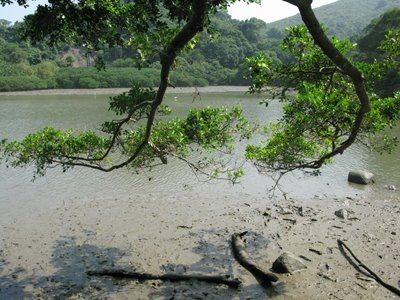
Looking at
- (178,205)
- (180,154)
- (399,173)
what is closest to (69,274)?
(180,154)

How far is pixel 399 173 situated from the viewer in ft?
61.0

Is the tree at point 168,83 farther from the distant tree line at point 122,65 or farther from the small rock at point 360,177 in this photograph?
the distant tree line at point 122,65

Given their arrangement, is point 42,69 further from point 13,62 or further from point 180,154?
point 180,154

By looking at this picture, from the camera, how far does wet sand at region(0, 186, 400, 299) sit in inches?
328

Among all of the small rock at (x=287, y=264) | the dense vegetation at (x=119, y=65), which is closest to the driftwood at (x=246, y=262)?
the small rock at (x=287, y=264)

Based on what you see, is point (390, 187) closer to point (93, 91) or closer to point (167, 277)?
point (167, 277)

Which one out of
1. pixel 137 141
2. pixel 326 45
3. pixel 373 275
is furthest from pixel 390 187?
pixel 326 45

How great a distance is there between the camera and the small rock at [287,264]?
8.95 m

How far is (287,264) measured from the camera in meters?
8.99

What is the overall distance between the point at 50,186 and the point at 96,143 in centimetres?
743

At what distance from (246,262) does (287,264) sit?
0.95 metres

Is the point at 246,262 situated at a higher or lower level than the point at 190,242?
higher

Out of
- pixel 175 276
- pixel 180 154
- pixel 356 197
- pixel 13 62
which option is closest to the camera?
pixel 175 276

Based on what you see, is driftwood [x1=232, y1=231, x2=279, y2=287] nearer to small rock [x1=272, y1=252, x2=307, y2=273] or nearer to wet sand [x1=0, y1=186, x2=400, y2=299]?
wet sand [x1=0, y1=186, x2=400, y2=299]
